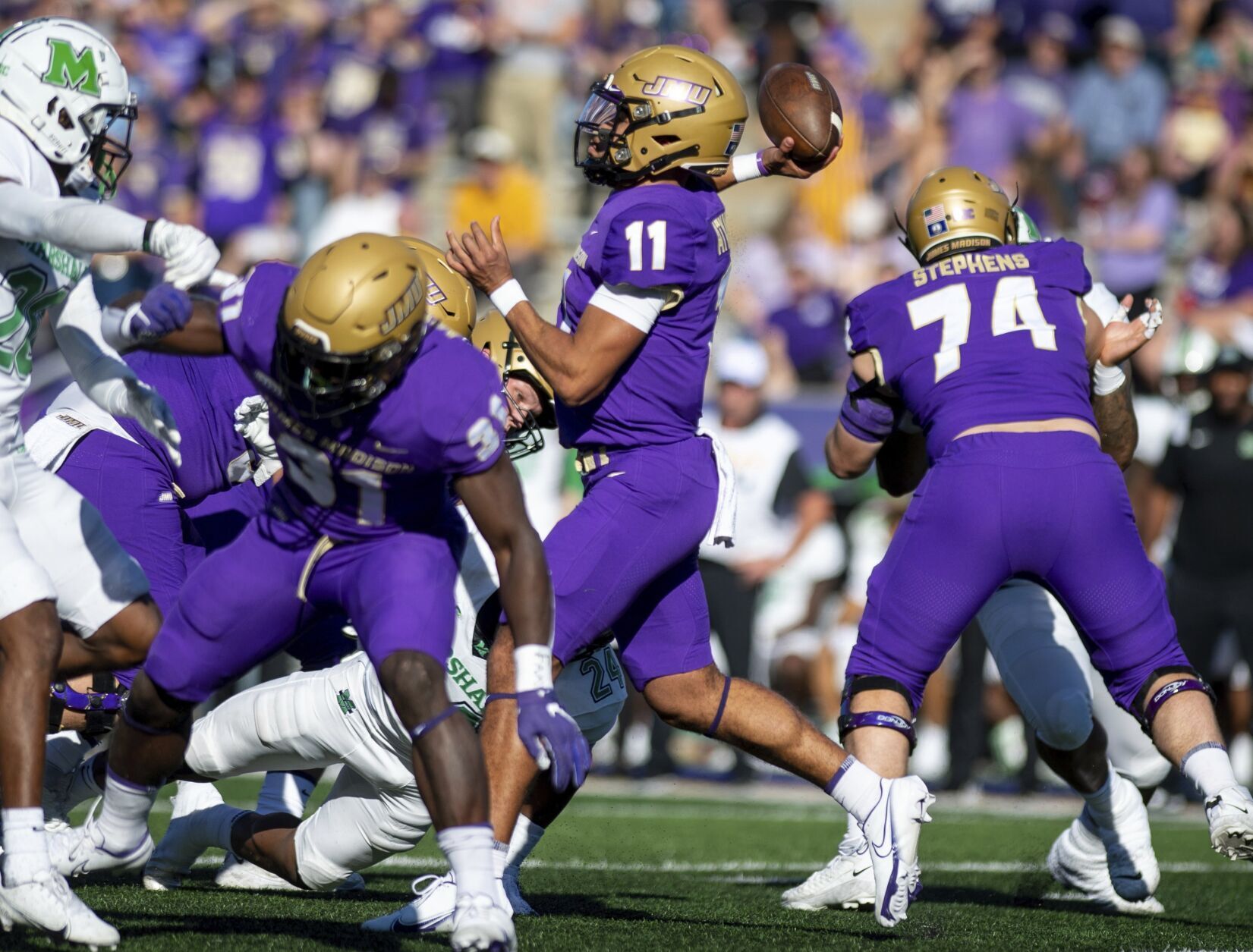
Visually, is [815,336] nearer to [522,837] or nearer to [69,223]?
[522,837]

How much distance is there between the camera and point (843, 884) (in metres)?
5.18

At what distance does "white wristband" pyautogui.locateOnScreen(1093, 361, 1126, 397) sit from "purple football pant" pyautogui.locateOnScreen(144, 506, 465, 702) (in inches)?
85.2

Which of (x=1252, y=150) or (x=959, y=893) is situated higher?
(x=1252, y=150)

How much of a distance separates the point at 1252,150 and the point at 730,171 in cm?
652

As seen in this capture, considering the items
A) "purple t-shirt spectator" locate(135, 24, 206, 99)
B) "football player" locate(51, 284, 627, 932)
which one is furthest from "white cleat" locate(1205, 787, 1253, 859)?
"purple t-shirt spectator" locate(135, 24, 206, 99)

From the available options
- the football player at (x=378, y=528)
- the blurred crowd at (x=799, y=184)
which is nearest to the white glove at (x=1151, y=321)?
the football player at (x=378, y=528)

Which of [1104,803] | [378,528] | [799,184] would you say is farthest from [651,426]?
[799,184]

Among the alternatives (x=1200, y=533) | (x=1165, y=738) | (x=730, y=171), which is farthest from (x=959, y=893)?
(x=1200, y=533)

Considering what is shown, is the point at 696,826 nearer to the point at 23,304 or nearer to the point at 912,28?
the point at 23,304

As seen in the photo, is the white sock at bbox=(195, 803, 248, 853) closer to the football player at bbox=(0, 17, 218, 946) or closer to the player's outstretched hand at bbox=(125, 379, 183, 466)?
the football player at bbox=(0, 17, 218, 946)

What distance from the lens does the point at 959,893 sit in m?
5.79

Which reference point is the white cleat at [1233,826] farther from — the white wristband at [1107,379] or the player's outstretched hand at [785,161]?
the player's outstretched hand at [785,161]

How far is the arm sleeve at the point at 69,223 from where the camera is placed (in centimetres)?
403

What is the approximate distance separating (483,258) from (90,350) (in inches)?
42.1
